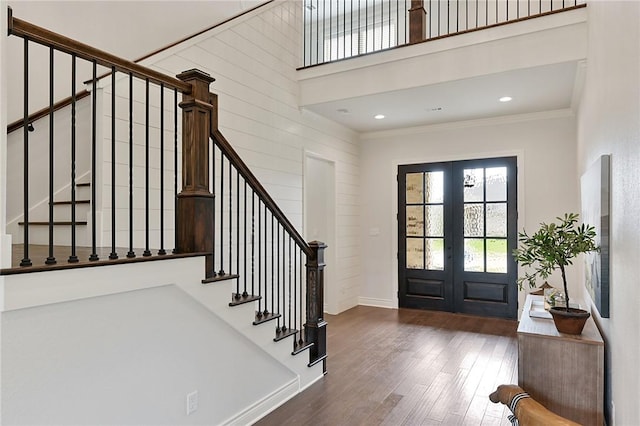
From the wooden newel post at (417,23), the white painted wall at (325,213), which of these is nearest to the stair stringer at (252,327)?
the white painted wall at (325,213)

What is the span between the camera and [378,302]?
6.55 m

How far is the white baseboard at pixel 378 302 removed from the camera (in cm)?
643

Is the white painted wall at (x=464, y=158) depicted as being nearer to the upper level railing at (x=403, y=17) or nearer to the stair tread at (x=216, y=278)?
the upper level railing at (x=403, y=17)

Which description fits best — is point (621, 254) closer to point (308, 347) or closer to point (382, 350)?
point (308, 347)

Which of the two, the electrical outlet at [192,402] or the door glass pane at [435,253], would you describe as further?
the door glass pane at [435,253]

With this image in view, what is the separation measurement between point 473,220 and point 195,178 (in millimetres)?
4567

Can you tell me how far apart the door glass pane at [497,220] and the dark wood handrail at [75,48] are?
474 cm

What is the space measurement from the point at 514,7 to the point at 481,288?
403cm

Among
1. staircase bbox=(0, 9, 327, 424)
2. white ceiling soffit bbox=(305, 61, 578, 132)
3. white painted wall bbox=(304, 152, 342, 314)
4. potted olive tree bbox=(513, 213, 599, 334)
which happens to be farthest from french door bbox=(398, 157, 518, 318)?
potted olive tree bbox=(513, 213, 599, 334)

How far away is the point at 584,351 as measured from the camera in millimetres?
2352

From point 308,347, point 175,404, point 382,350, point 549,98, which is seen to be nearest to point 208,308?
point 175,404

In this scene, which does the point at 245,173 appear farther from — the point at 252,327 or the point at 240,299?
the point at 252,327

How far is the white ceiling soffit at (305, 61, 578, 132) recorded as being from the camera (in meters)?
4.25

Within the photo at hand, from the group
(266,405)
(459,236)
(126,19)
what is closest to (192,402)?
(266,405)
